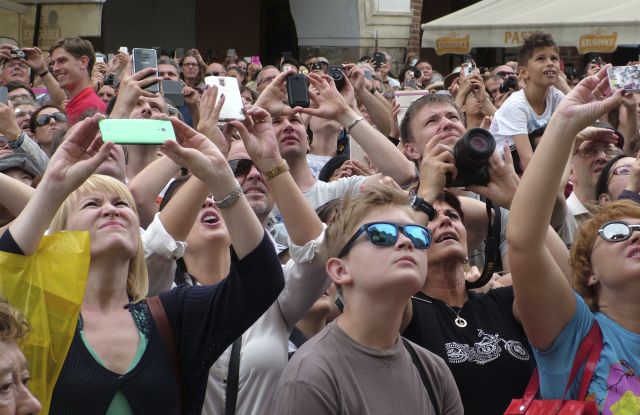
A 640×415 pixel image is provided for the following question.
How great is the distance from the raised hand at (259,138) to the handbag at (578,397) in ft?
3.49

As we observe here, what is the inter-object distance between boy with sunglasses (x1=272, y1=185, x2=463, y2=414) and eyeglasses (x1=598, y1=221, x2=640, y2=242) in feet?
2.14

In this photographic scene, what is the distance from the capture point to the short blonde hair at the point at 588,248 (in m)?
3.62

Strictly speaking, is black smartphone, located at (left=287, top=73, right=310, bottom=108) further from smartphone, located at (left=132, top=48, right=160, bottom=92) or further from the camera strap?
smartphone, located at (left=132, top=48, right=160, bottom=92)

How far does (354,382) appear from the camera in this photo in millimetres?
3025

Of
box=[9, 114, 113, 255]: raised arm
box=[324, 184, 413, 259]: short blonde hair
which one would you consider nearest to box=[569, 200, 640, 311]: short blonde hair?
box=[324, 184, 413, 259]: short blonde hair

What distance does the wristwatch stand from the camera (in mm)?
3578

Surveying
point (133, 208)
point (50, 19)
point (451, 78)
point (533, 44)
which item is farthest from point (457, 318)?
point (50, 19)

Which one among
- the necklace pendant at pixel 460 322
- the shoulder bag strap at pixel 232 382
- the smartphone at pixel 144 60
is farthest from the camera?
the smartphone at pixel 144 60


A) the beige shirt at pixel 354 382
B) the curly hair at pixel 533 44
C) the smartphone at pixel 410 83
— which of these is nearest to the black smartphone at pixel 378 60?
the smartphone at pixel 410 83

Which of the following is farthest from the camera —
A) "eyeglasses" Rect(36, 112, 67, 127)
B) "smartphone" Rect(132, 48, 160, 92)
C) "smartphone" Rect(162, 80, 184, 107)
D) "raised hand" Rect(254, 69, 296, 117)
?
"eyeglasses" Rect(36, 112, 67, 127)

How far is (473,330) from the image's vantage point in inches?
144

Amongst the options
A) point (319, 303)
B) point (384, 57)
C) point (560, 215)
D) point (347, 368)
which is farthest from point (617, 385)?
point (384, 57)

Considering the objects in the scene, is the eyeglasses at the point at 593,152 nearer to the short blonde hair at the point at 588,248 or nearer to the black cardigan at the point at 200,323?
the short blonde hair at the point at 588,248

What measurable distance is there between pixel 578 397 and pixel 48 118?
4.18 m
